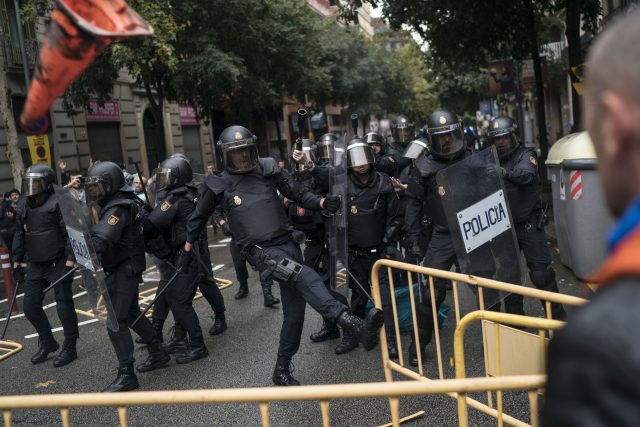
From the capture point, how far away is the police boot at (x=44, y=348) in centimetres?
642

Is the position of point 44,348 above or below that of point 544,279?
below

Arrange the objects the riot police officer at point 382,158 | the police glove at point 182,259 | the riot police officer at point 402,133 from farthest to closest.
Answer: the riot police officer at point 402,133 → the riot police officer at point 382,158 → the police glove at point 182,259

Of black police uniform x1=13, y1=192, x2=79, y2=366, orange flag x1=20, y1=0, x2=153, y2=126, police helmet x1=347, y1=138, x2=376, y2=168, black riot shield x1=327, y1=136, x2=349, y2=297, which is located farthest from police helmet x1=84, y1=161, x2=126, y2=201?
orange flag x1=20, y1=0, x2=153, y2=126

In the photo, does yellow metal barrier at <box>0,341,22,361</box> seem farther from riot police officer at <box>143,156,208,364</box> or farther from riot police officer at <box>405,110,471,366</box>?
riot police officer at <box>405,110,471,366</box>

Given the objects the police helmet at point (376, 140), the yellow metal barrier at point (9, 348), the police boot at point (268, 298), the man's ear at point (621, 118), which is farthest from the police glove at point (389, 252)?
the man's ear at point (621, 118)

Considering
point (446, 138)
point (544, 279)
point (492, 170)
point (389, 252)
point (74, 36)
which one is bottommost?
point (544, 279)

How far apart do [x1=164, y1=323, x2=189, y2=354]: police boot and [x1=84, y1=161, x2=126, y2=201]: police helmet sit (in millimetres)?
1630

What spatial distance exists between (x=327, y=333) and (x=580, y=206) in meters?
2.91

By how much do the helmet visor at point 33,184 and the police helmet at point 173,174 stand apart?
110cm

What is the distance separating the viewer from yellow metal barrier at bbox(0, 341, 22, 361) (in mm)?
6723

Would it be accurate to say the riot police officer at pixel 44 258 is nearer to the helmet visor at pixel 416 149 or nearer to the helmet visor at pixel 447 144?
the helmet visor at pixel 447 144

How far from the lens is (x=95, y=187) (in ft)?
18.1

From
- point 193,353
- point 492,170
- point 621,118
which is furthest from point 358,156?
point 621,118

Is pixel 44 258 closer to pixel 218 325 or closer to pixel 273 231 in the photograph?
pixel 218 325
